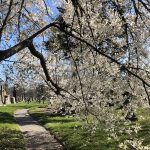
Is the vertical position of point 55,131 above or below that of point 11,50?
below

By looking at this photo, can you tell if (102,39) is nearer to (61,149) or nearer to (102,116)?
(61,149)

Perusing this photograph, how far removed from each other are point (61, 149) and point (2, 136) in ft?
24.7

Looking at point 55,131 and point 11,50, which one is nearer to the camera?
point 11,50

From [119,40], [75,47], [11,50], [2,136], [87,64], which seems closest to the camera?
[11,50]

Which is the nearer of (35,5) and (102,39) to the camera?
(35,5)

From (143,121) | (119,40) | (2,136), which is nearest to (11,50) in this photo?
(119,40)

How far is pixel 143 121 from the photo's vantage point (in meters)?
33.3

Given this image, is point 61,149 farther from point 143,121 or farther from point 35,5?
point 143,121

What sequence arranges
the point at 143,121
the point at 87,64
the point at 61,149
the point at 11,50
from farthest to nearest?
the point at 143,121, the point at 61,149, the point at 87,64, the point at 11,50

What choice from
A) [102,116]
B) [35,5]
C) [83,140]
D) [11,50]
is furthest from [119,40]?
[11,50]

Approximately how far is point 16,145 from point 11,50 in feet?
58.8

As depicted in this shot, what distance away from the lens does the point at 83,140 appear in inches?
934

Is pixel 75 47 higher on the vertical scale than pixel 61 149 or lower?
higher

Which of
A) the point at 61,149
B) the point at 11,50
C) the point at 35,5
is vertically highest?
the point at 35,5
